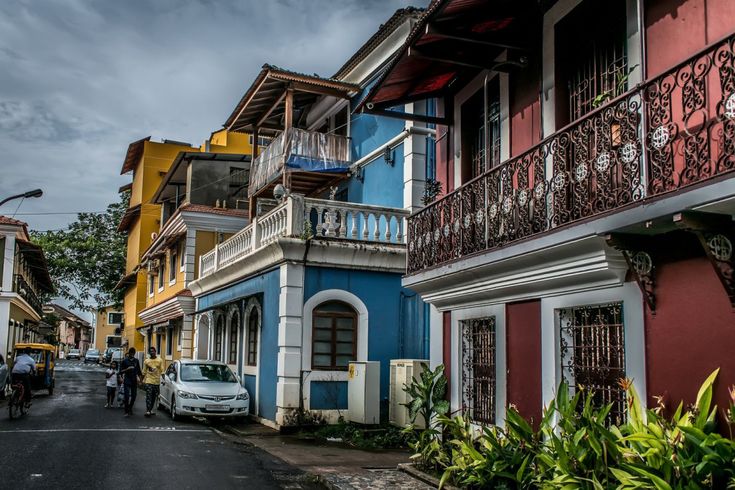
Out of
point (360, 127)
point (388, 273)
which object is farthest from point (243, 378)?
point (360, 127)

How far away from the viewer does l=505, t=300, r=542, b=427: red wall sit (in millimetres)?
8719

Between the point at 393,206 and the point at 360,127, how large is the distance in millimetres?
3050

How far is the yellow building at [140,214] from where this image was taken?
41.1 m

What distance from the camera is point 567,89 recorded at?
348 inches

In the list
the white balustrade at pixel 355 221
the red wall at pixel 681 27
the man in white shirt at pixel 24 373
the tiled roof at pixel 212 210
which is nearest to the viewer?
the red wall at pixel 681 27

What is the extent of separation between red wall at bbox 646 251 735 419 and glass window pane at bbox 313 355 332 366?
1037 centimetres

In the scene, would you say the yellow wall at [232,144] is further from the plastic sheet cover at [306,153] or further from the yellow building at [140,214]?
the plastic sheet cover at [306,153]

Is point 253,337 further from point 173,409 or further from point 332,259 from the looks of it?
point 332,259

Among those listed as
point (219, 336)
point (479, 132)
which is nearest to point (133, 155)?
point (219, 336)

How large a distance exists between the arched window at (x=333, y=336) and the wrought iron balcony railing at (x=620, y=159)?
7349mm

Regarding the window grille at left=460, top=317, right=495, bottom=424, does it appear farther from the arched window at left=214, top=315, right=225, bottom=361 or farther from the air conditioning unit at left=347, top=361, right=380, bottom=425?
the arched window at left=214, top=315, right=225, bottom=361

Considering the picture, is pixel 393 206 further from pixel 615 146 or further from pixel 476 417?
pixel 615 146

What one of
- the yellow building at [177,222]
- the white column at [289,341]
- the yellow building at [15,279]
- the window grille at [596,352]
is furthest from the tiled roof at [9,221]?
the window grille at [596,352]

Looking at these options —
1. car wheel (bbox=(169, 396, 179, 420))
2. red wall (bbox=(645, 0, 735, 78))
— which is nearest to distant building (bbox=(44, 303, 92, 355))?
car wheel (bbox=(169, 396, 179, 420))
